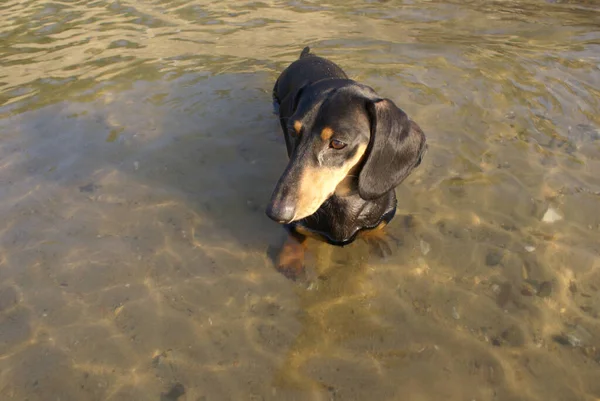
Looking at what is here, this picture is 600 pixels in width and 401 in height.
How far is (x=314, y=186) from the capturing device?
256cm

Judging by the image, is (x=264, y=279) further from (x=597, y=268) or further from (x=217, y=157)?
(x=597, y=268)

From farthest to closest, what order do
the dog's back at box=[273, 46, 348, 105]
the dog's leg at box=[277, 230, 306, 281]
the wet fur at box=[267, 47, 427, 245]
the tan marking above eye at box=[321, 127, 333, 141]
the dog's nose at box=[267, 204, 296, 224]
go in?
the dog's back at box=[273, 46, 348, 105], the dog's leg at box=[277, 230, 306, 281], the tan marking above eye at box=[321, 127, 333, 141], the wet fur at box=[267, 47, 427, 245], the dog's nose at box=[267, 204, 296, 224]

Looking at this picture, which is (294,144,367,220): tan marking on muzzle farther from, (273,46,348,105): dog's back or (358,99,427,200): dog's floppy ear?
(273,46,348,105): dog's back

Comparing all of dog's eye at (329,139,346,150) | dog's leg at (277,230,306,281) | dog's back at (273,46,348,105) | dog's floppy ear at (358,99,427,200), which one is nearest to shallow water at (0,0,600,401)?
dog's leg at (277,230,306,281)

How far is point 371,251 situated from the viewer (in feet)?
11.0

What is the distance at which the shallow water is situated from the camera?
2605 mm

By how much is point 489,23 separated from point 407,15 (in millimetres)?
1313

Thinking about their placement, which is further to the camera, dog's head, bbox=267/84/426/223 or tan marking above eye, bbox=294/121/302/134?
tan marking above eye, bbox=294/121/302/134

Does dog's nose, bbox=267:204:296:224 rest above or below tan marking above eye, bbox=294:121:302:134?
below

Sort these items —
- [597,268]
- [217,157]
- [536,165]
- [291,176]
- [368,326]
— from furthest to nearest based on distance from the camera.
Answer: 1. [217,157]
2. [536,165]
3. [597,268]
4. [368,326]
5. [291,176]

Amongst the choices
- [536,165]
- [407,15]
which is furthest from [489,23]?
[536,165]

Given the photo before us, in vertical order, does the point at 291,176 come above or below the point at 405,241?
above

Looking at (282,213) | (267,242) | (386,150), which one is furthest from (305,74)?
(282,213)

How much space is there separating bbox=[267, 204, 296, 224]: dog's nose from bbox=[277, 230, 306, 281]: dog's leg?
830 millimetres
